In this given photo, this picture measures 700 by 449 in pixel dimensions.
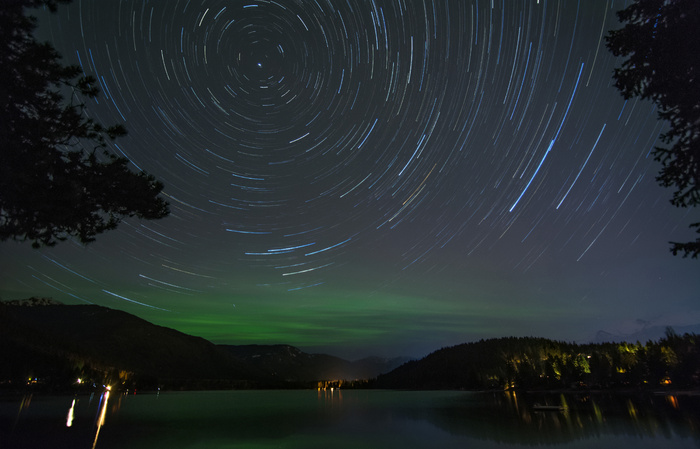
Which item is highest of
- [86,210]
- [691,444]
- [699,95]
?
[699,95]

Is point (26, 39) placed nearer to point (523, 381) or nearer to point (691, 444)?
point (691, 444)

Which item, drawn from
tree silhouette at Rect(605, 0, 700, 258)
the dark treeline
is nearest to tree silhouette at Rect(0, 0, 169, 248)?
tree silhouette at Rect(605, 0, 700, 258)

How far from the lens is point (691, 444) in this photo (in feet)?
67.1

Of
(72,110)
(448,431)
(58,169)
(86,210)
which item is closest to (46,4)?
(72,110)

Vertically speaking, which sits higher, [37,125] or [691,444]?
[37,125]

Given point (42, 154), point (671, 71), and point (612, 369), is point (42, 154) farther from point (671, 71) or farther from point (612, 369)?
point (612, 369)

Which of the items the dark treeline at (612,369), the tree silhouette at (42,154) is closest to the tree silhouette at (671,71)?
the tree silhouette at (42,154)

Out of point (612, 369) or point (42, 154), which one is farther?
point (612, 369)

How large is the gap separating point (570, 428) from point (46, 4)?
35.9m

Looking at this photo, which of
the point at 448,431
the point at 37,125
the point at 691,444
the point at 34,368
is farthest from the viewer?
the point at 34,368

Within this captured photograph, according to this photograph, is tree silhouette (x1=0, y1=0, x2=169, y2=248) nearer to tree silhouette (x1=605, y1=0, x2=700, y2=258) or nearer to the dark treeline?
tree silhouette (x1=605, y1=0, x2=700, y2=258)

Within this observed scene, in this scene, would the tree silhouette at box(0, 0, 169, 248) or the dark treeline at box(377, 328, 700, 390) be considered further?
the dark treeline at box(377, 328, 700, 390)

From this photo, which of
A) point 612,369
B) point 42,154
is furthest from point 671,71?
point 612,369

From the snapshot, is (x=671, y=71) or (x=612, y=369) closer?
(x=671, y=71)
